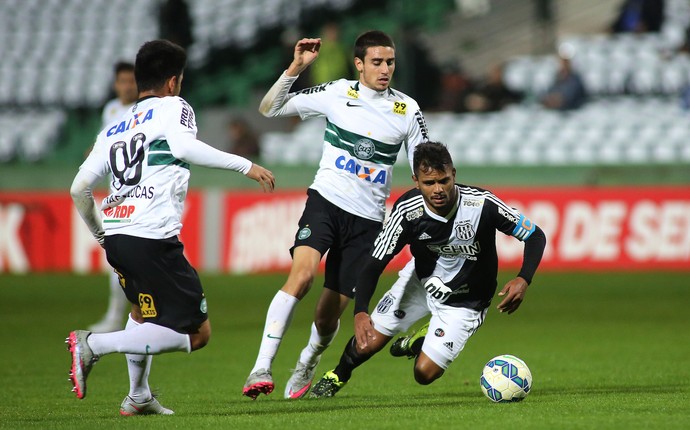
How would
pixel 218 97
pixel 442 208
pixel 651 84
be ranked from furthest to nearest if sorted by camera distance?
pixel 218 97 → pixel 651 84 → pixel 442 208

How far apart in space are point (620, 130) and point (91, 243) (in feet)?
29.4

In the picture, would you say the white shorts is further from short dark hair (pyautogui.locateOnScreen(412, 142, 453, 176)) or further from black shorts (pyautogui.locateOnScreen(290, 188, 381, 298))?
short dark hair (pyautogui.locateOnScreen(412, 142, 453, 176))

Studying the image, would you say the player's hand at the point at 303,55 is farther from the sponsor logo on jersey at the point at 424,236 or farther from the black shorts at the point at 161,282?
the black shorts at the point at 161,282

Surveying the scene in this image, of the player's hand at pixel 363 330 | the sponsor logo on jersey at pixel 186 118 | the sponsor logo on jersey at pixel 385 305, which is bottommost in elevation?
the sponsor logo on jersey at pixel 385 305

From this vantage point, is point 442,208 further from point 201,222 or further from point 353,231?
point 201,222

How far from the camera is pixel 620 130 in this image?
1869cm

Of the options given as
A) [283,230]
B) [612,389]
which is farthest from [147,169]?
[283,230]

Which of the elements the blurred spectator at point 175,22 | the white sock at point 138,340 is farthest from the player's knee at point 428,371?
the blurred spectator at point 175,22

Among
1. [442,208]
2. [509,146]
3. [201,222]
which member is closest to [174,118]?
[442,208]

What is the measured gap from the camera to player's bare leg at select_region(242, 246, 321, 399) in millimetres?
6363

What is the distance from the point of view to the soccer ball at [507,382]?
6449 millimetres

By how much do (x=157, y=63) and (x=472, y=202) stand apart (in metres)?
2.03

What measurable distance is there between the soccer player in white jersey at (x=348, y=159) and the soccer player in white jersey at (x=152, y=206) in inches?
46.7

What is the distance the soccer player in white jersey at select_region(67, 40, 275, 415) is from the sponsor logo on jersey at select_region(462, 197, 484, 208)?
135 cm
